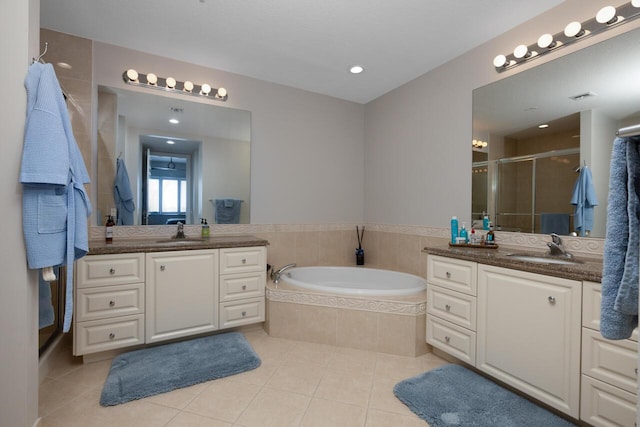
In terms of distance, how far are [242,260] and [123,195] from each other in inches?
46.0

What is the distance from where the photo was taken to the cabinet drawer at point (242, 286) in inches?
95.7

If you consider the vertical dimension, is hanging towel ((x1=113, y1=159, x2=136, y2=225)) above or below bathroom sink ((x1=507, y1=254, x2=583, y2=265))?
above

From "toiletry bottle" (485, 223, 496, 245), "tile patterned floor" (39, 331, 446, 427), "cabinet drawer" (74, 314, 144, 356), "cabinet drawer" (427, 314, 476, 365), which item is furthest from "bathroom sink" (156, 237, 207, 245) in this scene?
"toiletry bottle" (485, 223, 496, 245)

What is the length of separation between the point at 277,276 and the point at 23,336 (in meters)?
1.76

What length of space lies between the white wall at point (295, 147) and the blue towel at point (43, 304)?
1717mm

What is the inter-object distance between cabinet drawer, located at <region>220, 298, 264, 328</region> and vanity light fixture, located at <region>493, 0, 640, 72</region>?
2.74 meters

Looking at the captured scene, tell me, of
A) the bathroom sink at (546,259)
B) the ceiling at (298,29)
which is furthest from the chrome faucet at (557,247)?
the ceiling at (298,29)

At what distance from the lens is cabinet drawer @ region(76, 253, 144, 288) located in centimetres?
196

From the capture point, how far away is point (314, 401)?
1685mm

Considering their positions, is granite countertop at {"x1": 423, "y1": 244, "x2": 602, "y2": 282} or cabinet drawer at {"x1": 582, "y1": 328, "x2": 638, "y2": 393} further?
granite countertop at {"x1": 423, "y1": 244, "x2": 602, "y2": 282}

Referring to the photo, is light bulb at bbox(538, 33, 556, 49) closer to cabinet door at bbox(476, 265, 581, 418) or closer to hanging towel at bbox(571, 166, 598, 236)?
hanging towel at bbox(571, 166, 598, 236)

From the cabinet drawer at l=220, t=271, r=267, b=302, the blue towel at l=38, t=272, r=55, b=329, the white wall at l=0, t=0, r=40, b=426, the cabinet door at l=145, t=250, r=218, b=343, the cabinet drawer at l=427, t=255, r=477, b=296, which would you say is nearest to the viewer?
the white wall at l=0, t=0, r=40, b=426

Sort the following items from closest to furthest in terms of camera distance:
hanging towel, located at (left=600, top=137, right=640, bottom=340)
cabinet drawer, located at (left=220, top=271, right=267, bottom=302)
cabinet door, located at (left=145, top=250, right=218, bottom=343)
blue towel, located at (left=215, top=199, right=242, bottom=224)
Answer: hanging towel, located at (left=600, top=137, right=640, bottom=340) → cabinet door, located at (left=145, top=250, right=218, bottom=343) → cabinet drawer, located at (left=220, top=271, right=267, bottom=302) → blue towel, located at (left=215, top=199, right=242, bottom=224)

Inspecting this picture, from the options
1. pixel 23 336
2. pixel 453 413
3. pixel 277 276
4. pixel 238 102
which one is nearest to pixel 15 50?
pixel 23 336
